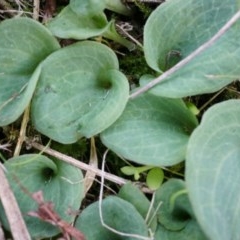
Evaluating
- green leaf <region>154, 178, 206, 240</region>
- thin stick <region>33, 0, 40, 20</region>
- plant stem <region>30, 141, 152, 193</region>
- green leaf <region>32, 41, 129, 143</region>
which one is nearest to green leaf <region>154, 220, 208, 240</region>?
green leaf <region>154, 178, 206, 240</region>

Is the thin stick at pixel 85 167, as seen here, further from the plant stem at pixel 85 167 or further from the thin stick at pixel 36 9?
the thin stick at pixel 36 9

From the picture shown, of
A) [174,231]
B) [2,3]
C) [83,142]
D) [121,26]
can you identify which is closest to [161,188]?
[174,231]

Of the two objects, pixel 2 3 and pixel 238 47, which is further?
pixel 2 3

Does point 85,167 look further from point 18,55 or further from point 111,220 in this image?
point 18,55

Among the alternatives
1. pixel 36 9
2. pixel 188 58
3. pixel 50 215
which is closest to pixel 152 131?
pixel 188 58

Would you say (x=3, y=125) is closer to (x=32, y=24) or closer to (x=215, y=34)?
(x=32, y=24)

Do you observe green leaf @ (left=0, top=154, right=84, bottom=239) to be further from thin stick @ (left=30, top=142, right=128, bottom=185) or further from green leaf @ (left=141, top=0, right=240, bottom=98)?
green leaf @ (left=141, top=0, right=240, bottom=98)
